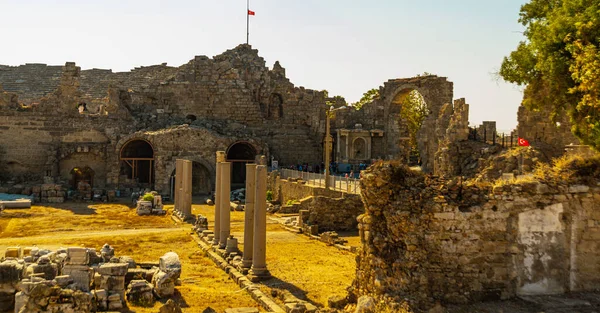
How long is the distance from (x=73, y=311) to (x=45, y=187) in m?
25.8

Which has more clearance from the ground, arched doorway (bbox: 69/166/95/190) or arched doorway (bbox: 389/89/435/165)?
arched doorway (bbox: 389/89/435/165)

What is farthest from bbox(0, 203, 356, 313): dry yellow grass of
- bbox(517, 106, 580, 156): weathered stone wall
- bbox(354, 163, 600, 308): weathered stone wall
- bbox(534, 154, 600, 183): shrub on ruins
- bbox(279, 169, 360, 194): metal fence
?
bbox(517, 106, 580, 156): weathered stone wall

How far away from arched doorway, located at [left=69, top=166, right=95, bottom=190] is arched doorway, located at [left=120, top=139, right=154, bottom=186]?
2347 millimetres

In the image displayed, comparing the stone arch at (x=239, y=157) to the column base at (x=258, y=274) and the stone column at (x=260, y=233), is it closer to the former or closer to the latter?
the stone column at (x=260, y=233)

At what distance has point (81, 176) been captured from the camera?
41.9 meters

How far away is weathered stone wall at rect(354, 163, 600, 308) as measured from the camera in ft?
36.6

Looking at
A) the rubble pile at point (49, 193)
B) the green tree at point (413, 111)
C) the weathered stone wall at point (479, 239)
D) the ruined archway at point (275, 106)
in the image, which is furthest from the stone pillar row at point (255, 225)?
the green tree at point (413, 111)

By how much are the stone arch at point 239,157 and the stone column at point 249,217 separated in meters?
24.6

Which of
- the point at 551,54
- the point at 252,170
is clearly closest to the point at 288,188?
the point at 252,170

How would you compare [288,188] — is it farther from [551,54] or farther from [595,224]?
[595,224]

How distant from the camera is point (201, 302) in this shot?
14.2 m

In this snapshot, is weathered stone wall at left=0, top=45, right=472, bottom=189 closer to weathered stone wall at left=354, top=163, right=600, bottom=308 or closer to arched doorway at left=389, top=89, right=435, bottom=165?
arched doorway at left=389, top=89, right=435, bottom=165

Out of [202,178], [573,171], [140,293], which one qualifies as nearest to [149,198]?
[202,178]

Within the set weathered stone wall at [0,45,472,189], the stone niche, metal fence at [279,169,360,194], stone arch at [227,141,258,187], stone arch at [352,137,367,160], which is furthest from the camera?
stone arch at [227,141,258,187]
